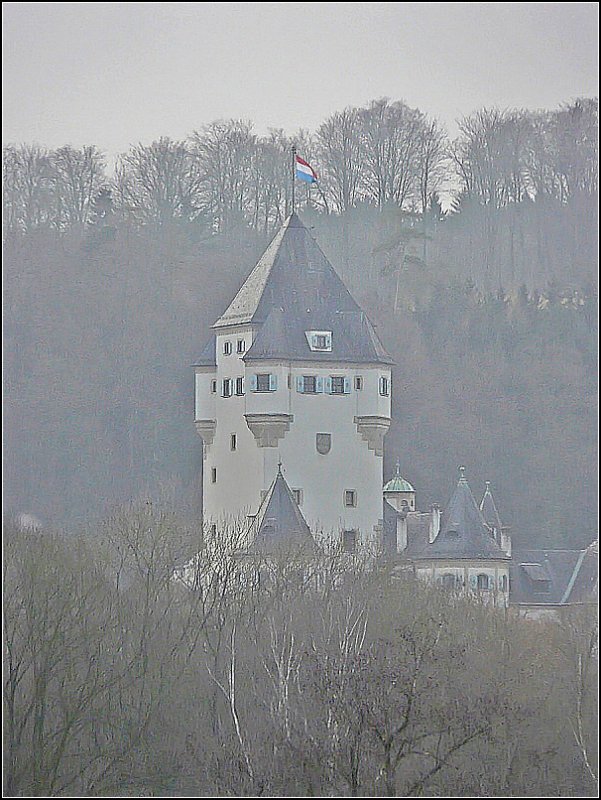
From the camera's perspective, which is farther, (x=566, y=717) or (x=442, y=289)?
(x=442, y=289)

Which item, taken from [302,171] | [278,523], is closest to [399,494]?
[302,171]

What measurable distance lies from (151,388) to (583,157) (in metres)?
15.3

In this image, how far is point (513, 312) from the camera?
199 ft

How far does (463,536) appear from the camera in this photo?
41.0 meters

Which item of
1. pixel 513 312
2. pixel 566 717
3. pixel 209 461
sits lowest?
pixel 566 717

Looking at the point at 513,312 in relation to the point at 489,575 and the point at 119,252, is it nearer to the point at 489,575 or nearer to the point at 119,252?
the point at 119,252

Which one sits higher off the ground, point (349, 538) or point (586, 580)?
point (349, 538)

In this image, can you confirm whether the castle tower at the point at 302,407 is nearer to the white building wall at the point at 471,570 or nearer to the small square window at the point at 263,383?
the small square window at the point at 263,383

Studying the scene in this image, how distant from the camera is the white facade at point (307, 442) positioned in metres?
40.7

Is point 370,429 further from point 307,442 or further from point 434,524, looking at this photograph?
point 434,524

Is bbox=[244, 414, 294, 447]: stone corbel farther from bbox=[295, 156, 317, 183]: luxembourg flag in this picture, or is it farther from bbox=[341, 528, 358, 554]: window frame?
bbox=[295, 156, 317, 183]: luxembourg flag

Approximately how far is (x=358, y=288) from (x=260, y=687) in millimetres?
37211

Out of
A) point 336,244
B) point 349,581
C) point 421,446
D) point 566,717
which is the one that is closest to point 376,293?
point 336,244

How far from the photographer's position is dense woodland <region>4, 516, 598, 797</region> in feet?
62.2
